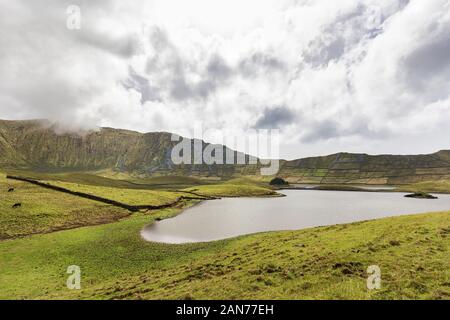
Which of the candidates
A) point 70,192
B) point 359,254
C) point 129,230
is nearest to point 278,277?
point 359,254

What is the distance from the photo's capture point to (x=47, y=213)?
227 ft

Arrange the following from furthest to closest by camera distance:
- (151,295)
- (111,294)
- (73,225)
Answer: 1. (73,225)
2. (111,294)
3. (151,295)

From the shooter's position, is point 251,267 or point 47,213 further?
point 47,213

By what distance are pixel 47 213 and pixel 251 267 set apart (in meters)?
65.8

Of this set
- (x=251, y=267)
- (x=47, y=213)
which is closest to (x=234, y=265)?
(x=251, y=267)

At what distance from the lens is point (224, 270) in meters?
→ 27.6

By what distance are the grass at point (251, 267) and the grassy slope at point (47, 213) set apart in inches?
471

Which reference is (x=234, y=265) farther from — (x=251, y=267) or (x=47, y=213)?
(x=47, y=213)

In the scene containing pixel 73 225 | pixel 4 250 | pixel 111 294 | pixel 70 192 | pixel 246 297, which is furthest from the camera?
pixel 70 192

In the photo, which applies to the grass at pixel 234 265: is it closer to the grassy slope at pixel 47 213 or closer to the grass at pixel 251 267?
the grass at pixel 251 267

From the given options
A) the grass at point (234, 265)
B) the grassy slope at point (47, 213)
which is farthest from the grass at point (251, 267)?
the grassy slope at point (47, 213)
